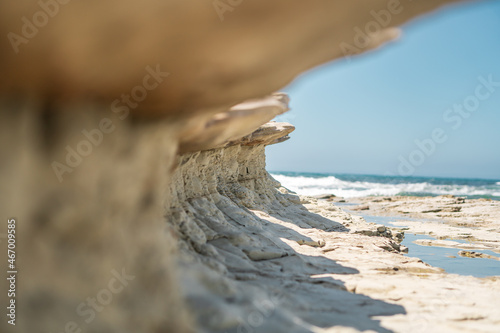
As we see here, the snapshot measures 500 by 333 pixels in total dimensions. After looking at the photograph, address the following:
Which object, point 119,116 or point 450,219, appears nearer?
point 119,116

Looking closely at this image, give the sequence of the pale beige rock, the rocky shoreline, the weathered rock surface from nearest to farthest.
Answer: the pale beige rock < the rocky shoreline < the weathered rock surface

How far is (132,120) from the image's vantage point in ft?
7.86

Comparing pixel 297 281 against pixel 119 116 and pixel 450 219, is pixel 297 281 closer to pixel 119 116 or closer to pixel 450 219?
pixel 119 116

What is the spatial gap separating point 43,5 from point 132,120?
0.98m

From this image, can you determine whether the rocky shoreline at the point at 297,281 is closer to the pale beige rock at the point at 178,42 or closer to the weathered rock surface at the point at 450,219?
the pale beige rock at the point at 178,42

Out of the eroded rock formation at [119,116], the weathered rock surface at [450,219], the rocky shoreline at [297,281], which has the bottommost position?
the weathered rock surface at [450,219]

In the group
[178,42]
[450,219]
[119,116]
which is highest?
[178,42]

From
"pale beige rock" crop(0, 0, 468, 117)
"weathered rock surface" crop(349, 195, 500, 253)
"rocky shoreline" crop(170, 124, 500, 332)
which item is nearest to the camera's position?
"pale beige rock" crop(0, 0, 468, 117)

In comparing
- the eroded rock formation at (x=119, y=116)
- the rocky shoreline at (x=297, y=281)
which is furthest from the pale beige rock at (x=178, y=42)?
the rocky shoreline at (x=297, y=281)

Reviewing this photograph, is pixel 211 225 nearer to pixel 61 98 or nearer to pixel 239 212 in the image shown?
pixel 239 212

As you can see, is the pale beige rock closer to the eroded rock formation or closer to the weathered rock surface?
the eroded rock formation

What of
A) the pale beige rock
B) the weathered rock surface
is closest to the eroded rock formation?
the pale beige rock

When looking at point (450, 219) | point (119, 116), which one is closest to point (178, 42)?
point (119, 116)

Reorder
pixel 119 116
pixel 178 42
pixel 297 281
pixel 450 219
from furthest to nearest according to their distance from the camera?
pixel 450 219 → pixel 297 281 → pixel 119 116 → pixel 178 42
